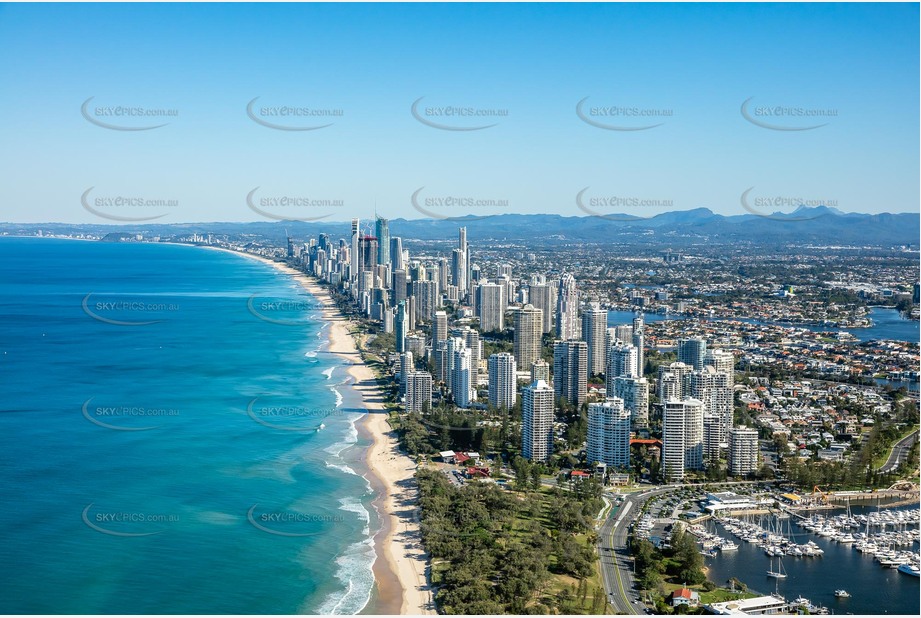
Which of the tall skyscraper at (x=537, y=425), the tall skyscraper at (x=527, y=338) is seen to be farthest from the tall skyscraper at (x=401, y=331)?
the tall skyscraper at (x=537, y=425)

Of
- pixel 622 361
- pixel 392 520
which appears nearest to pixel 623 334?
pixel 622 361

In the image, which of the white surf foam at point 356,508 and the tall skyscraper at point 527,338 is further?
the tall skyscraper at point 527,338

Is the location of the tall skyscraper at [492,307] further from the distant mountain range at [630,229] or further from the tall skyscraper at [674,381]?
the distant mountain range at [630,229]

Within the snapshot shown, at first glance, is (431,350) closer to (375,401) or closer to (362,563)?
(375,401)

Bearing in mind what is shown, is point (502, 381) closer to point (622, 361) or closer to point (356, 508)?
point (622, 361)

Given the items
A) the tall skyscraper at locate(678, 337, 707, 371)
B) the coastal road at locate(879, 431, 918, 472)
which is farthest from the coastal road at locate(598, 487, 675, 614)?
the tall skyscraper at locate(678, 337, 707, 371)
